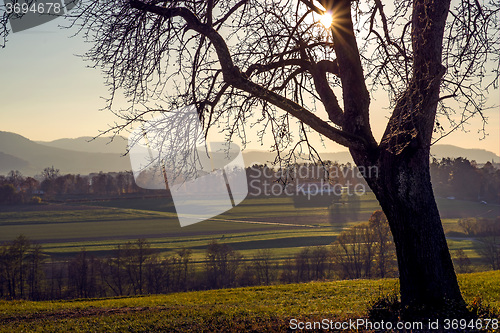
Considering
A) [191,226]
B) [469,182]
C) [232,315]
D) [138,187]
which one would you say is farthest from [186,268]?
[469,182]

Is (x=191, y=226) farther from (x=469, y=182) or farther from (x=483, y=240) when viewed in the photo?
(x=469, y=182)

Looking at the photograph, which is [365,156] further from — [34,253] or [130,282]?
[34,253]

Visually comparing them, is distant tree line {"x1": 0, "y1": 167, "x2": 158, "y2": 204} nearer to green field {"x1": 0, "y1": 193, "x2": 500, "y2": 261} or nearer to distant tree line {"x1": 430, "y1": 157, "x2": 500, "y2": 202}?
green field {"x1": 0, "y1": 193, "x2": 500, "y2": 261}

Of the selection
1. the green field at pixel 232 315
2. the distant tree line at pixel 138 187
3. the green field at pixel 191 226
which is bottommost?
the green field at pixel 191 226

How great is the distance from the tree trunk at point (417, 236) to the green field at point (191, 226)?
58666 millimetres

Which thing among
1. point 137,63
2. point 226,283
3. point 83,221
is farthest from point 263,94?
point 83,221

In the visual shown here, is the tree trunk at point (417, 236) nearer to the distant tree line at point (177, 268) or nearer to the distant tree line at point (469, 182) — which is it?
the distant tree line at point (177, 268)

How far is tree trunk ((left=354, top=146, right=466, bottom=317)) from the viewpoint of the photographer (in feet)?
22.5

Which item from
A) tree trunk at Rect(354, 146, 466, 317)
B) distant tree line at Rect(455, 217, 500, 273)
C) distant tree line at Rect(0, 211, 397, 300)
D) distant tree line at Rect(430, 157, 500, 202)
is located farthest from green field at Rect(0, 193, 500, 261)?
tree trunk at Rect(354, 146, 466, 317)

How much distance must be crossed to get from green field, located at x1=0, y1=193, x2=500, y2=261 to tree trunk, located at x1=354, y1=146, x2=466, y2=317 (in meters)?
58.7

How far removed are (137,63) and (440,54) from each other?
19.1 feet

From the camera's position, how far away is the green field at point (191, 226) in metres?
71.6

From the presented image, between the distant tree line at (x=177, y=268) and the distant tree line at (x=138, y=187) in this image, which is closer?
the distant tree line at (x=177, y=268)

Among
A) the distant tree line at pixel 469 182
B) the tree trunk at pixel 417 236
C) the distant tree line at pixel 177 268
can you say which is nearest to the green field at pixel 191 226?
the distant tree line at pixel 177 268
